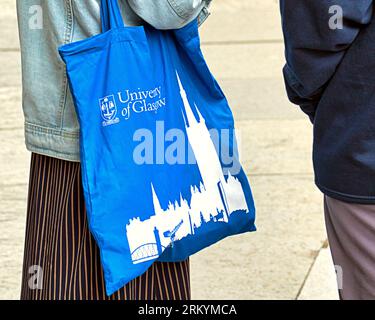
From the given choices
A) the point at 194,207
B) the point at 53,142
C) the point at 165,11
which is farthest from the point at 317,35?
the point at 53,142

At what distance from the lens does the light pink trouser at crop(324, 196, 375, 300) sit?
2.46m

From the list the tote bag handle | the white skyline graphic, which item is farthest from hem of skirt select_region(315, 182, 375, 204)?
the tote bag handle

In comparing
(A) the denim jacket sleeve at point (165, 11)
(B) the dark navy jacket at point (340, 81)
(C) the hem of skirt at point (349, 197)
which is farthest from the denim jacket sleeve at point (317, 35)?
(A) the denim jacket sleeve at point (165, 11)

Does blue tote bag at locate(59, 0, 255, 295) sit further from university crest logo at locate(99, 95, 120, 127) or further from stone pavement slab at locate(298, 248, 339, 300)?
stone pavement slab at locate(298, 248, 339, 300)

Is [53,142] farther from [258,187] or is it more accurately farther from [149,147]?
[258,187]

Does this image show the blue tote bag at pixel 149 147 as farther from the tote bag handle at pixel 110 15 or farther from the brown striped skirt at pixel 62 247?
the brown striped skirt at pixel 62 247

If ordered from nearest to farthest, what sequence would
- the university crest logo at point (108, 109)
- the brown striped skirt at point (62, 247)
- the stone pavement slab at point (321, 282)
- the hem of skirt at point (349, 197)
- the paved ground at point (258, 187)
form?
1. the hem of skirt at point (349, 197)
2. the university crest logo at point (108, 109)
3. the brown striped skirt at point (62, 247)
4. the stone pavement slab at point (321, 282)
5. the paved ground at point (258, 187)

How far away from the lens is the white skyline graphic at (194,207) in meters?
2.79

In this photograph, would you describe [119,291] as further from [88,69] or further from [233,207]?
[88,69]

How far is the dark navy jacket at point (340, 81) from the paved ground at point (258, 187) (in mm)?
1780

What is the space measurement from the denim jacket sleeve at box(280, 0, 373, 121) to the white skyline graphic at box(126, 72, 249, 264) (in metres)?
0.49

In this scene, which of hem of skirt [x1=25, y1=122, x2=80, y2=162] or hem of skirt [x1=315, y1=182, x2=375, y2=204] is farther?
hem of skirt [x1=25, y1=122, x2=80, y2=162]

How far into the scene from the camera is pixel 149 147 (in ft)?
→ 9.05

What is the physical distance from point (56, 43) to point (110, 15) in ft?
0.62
